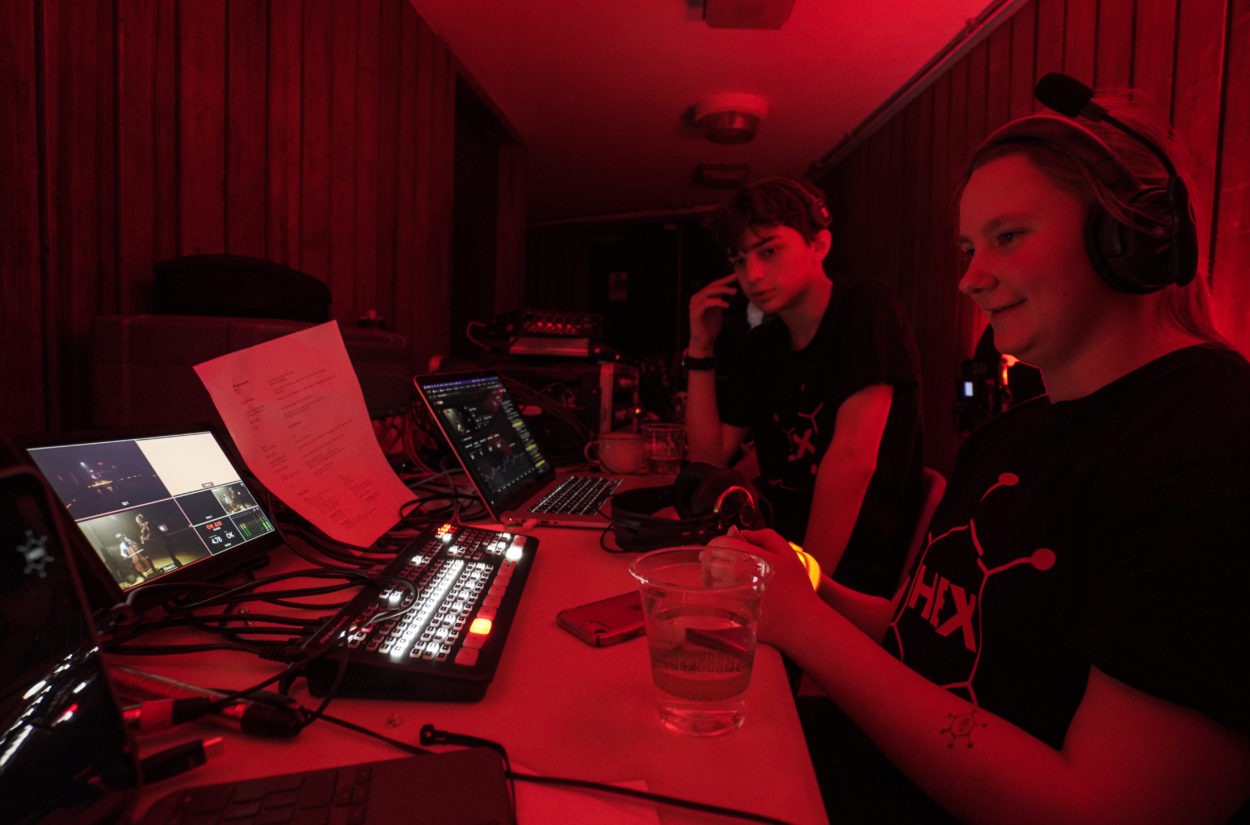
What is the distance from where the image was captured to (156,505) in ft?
2.28

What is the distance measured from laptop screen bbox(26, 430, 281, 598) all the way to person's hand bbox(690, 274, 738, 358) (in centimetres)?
126

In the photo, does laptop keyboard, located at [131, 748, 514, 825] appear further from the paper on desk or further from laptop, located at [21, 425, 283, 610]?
the paper on desk

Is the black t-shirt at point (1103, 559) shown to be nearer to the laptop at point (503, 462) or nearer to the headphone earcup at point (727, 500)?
the headphone earcup at point (727, 500)

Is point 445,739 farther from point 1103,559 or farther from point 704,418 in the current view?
point 704,418

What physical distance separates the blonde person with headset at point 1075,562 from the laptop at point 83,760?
15.1 inches

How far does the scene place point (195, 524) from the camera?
2.42ft

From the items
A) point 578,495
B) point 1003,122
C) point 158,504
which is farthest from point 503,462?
point 1003,122

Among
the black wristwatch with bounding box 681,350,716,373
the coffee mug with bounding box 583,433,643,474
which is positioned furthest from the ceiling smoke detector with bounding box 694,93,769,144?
the coffee mug with bounding box 583,433,643,474

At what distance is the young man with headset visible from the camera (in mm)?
1389

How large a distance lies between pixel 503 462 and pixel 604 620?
64 centimetres

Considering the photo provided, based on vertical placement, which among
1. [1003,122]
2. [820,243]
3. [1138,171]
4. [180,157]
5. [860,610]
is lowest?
[860,610]

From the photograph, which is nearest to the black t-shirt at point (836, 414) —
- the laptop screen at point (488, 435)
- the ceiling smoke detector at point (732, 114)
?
the laptop screen at point (488, 435)

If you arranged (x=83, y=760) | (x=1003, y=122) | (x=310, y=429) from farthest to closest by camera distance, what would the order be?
(x=1003, y=122)
(x=310, y=429)
(x=83, y=760)

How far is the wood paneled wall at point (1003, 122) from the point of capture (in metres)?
1.73
